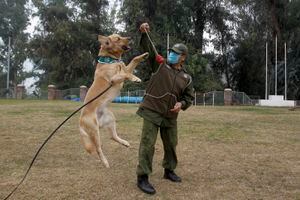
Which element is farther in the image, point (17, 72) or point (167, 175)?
point (17, 72)

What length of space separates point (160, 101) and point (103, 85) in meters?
1.19

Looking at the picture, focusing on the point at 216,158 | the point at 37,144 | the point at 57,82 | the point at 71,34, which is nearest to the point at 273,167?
the point at 216,158

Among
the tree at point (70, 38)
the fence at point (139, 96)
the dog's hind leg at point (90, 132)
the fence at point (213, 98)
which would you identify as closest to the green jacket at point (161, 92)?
the dog's hind leg at point (90, 132)

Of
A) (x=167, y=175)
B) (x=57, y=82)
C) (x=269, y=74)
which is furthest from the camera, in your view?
(x=57, y=82)

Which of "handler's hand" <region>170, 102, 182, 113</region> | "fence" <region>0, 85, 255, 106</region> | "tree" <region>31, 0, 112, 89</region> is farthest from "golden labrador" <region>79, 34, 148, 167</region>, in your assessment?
"tree" <region>31, 0, 112, 89</region>

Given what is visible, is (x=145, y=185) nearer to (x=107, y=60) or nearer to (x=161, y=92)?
(x=161, y=92)

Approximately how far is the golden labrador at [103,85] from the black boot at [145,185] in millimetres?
1210

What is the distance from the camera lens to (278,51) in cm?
3434

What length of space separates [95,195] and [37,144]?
3.67 metres

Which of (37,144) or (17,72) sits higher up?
(17,72)

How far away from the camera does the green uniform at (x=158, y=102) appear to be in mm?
5156

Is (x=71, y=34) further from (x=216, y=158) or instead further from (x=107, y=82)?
(x=107, y=82)

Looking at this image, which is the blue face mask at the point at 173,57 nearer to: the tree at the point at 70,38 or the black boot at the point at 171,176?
the black boot at the point at 171,176

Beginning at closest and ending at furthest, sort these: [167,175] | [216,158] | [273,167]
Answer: [167,175] < [273,167] < [216,158]
